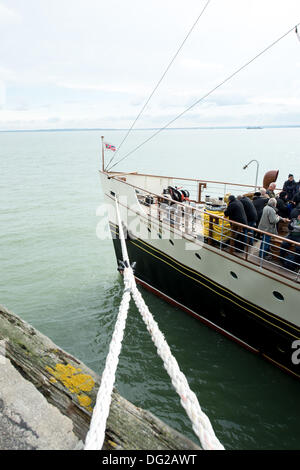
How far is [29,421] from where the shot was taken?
5.68 ft

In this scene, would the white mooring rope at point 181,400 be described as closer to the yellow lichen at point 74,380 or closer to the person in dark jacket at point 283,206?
the yellow lichen at point 74,380

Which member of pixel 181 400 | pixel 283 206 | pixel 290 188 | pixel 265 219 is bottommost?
pixel 181 400

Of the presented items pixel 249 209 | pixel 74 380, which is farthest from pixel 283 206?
pixel 74 380

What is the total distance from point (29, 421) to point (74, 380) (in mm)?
374

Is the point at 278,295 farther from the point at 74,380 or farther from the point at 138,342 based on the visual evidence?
the point at 74,380

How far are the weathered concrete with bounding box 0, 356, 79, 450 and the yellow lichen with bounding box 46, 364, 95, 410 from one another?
15 centimetres

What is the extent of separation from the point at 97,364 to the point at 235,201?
4.91m

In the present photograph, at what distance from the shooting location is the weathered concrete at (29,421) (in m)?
1.61

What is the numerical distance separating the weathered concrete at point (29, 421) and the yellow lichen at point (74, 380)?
0.15 meters

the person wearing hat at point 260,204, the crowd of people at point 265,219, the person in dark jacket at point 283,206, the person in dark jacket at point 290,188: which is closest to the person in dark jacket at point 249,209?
the crowd of people at point 265,219

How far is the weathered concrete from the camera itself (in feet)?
5.28
